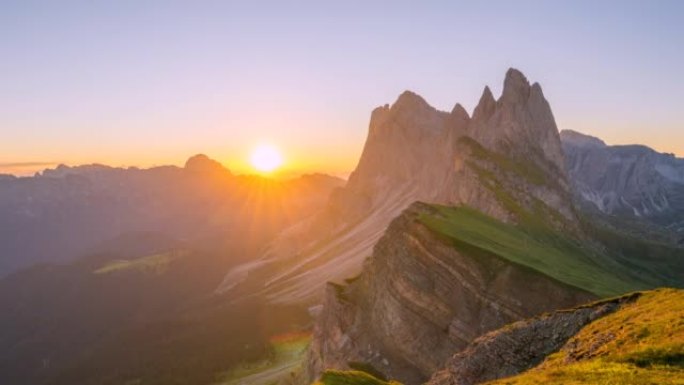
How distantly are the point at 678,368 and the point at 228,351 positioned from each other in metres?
185

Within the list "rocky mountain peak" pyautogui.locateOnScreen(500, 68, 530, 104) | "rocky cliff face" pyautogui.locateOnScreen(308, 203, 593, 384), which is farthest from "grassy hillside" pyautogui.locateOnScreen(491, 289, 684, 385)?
"rocky mountain peak" pyautogui.locateOnScreen(500, 68, 530, 104)

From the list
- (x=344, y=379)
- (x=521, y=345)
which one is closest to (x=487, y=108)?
(x=521, y=345)

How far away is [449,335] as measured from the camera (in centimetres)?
7212

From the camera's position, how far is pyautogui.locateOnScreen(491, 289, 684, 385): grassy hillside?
26422mm

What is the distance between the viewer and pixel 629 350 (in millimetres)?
30359

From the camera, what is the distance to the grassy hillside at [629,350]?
26422 mm

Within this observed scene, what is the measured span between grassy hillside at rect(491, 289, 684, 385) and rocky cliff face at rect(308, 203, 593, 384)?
28.6m

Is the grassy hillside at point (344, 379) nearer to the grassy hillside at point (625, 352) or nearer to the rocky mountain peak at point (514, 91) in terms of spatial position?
the grassy hillside at point (625, 352)

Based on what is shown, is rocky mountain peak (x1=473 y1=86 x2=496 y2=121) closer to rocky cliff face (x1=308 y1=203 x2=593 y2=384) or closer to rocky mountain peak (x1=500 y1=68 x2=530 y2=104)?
rocky mountain peak (x1=500 y1=68 x2=530 y2=104)

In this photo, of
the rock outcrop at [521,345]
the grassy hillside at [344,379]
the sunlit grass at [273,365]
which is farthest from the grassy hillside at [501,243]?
the sunlit grass at [273,365]

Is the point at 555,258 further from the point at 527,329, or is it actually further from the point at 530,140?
the point at 530,140

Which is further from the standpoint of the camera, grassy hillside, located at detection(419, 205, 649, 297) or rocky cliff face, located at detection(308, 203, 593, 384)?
grassy hillside, located at detection(419, 205, 649, 297)

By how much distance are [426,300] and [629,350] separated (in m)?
45.2

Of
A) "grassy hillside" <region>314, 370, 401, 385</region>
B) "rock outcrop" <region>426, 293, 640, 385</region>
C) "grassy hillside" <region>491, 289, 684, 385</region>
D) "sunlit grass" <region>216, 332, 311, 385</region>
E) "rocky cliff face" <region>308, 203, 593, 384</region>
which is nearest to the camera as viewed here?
"grassy hillside" <region>491, 289, 684, 385</region>
